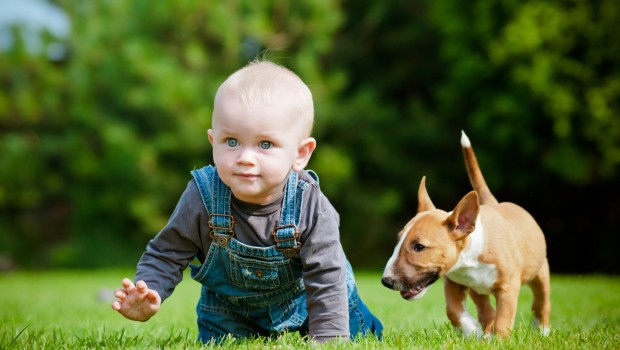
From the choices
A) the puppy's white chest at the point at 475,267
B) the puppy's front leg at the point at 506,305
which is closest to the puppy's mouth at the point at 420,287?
the puppy's white chest at the point at 475,267

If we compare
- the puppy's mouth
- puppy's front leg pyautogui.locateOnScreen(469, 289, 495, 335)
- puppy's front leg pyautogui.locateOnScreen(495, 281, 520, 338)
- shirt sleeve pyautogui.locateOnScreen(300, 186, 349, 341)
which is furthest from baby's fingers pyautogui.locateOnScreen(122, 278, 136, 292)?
puppy's front leg pyautogui.locateOnScreen(469, 289, 495, 335)

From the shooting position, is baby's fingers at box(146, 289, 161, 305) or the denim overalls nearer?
baby's fingers at box(146, 289, 161, 305)

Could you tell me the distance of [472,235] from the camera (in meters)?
3.61

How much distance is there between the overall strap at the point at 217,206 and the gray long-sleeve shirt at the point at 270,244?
33mm

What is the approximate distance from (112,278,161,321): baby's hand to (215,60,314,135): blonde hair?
2.72 ft

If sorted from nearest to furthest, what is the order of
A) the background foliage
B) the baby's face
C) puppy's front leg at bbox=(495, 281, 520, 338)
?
1. the baby's face
2. puppy's front leg at bbox=(495, 281, 520, 338)
3. the background foliage

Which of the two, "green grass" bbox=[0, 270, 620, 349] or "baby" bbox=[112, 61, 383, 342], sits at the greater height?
"baby" bbox=[112, 61, 383, 342]

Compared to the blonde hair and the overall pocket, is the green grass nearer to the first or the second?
the overall pocket

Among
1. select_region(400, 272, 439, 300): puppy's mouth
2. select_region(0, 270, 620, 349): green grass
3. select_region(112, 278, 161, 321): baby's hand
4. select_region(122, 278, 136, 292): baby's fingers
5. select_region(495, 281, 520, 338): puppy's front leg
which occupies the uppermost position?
select_region(122, 278, 136, 292): baby's fingers

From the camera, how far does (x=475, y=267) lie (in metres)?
3.61

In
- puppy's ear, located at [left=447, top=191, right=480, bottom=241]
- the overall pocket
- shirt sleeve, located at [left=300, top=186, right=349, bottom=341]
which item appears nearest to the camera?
shirt sleeve, located at [left=300, top=186, right=349, bottom=341]

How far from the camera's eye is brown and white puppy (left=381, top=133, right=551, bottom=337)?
350 cm

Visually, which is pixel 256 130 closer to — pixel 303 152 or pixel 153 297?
pixel 303 152

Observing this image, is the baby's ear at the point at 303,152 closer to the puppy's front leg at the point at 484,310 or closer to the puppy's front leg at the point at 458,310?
the puppy's front leg at the point at 458,310
